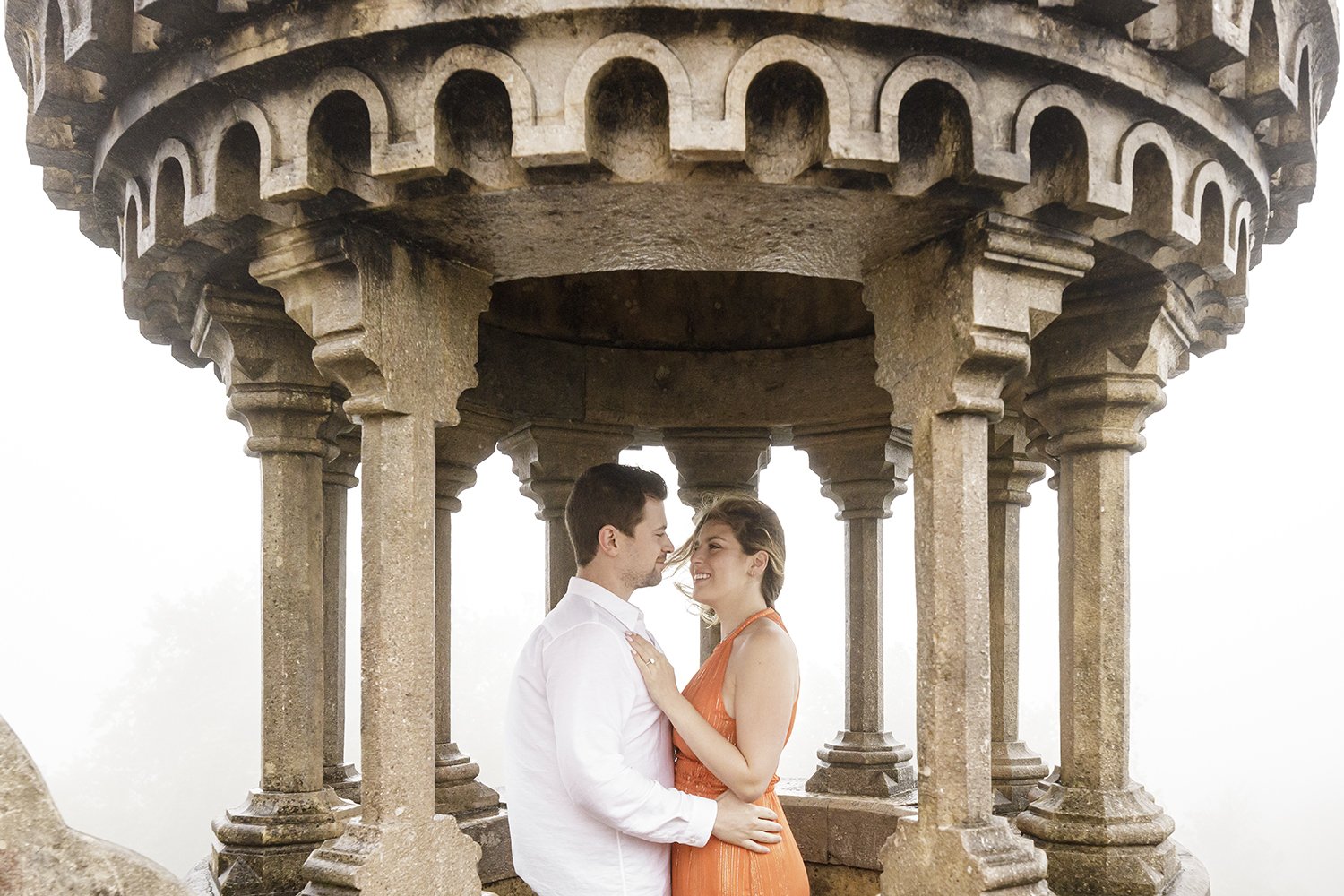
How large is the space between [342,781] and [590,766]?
2972 mm

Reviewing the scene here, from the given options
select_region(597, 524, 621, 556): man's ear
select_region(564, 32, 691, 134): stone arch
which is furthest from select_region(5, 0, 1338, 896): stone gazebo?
select_region(597, 524, 621, 556): man's ear

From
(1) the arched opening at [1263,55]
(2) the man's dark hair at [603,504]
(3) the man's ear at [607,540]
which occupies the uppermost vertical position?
(1) the arched opening at [1263,55]

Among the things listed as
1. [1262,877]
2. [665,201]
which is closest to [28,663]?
[1262,877]

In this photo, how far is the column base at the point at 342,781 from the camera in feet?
17.7

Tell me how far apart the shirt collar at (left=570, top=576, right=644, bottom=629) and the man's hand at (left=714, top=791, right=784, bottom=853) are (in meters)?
0.54

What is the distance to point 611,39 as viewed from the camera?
2.81 m

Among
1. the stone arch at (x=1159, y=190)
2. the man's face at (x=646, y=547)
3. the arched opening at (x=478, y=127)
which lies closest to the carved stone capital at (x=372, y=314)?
the arched opening at (x=478, y=127)

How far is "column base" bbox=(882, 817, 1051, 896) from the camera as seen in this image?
3.15 meters

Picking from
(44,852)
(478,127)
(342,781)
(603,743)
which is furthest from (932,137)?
(342,781)

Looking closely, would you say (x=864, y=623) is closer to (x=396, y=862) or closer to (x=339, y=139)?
(x=396, y=862)

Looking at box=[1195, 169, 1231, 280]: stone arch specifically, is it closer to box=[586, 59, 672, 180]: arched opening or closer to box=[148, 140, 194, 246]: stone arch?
box=[586, 59, 672, 180]: arched opening

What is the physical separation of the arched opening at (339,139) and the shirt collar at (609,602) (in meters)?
1.23

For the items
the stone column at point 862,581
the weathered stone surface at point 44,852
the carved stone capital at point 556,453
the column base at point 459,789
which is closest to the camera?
the weathered stone surface at point 44,852

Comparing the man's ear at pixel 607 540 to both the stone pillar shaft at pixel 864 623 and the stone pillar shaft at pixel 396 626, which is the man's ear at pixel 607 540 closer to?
the stone pillar shaft at pixel 396 626
